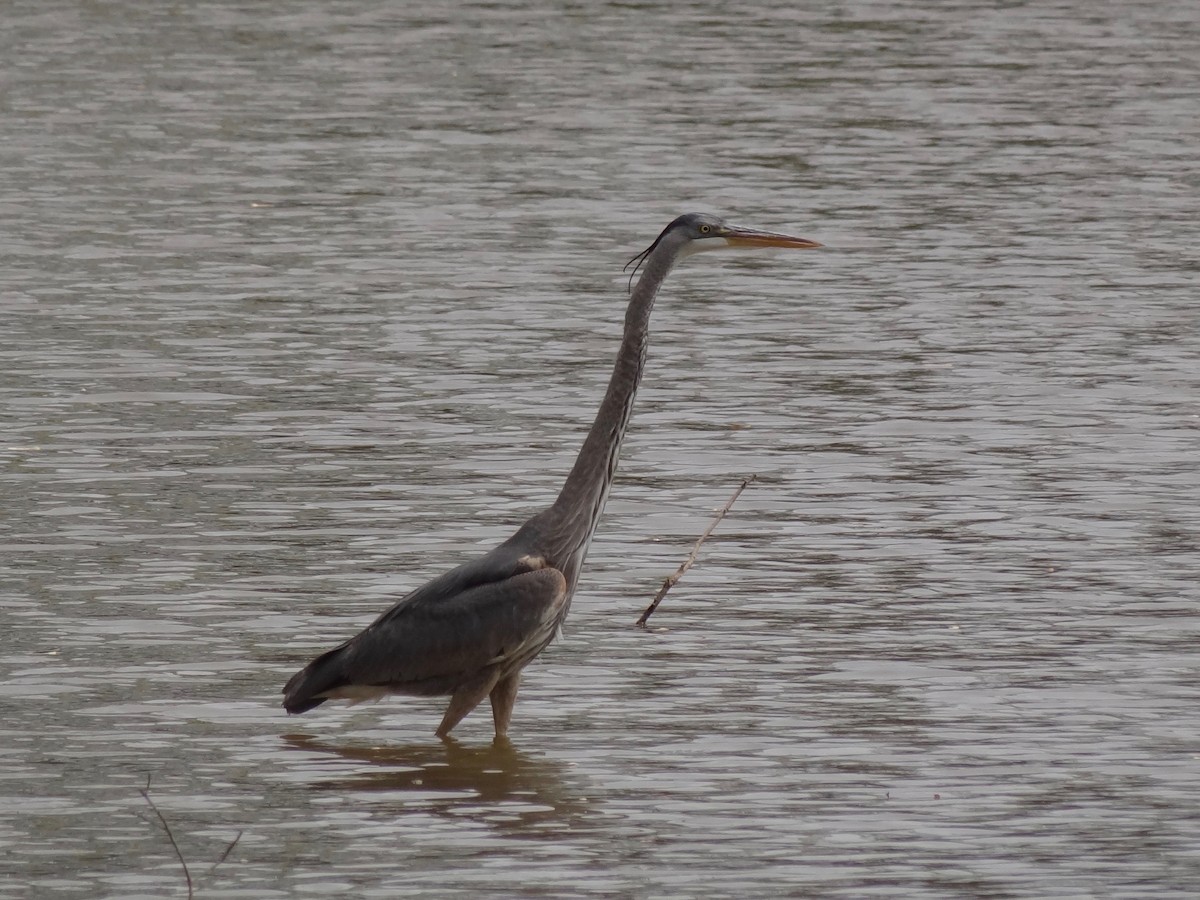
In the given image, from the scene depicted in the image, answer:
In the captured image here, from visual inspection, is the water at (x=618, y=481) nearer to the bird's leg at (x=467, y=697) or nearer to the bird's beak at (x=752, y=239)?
the bird's leg at (x=467, y=697)

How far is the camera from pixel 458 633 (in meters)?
9.76

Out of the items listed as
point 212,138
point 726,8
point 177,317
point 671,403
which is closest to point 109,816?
point 671,403

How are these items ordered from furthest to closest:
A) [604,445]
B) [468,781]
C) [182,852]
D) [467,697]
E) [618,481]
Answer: [618,481], [604,445], [467,697], [468,781], [182,852]

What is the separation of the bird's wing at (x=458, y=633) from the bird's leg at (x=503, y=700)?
17cm

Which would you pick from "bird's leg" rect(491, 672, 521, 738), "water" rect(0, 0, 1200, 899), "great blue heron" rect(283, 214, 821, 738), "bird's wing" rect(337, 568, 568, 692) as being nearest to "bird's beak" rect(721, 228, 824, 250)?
"great blue heron" rect(283, 214, 821, 738)

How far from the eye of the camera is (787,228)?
20.8m

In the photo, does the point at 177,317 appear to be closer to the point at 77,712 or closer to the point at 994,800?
the point at 77,712

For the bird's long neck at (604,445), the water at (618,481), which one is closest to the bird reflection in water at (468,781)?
the water at (618,481)

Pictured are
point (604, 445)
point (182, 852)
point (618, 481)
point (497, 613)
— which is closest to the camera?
point (182, 852)

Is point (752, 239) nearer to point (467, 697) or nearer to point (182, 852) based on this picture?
point (467, 697)

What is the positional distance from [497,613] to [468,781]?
670 millimetres

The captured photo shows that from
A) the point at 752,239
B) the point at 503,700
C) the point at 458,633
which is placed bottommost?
the point at 503,700

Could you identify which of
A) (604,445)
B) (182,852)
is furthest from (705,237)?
(182,852)

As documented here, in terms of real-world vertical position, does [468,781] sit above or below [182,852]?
below
